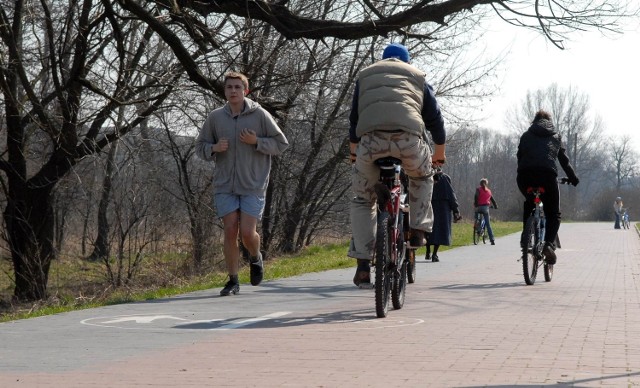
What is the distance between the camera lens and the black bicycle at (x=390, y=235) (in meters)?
8.21

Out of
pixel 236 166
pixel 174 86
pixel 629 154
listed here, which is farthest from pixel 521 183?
pixel 629 154

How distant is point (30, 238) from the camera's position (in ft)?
57.3

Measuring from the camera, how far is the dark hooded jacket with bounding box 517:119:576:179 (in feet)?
42.1

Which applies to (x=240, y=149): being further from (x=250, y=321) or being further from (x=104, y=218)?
(x=104, y=218)

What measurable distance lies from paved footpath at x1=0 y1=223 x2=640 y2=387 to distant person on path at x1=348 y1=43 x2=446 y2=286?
0.70 meters

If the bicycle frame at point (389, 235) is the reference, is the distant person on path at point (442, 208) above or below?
above

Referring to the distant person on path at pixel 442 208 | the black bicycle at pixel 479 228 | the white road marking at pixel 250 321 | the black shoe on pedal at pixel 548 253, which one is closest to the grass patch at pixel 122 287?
the distant person on path at pixel 442 208

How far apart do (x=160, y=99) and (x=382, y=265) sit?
9.17m

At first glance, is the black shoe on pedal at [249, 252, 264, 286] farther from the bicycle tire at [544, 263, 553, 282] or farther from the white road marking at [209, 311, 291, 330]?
the bicycle tire at [544, 263, 553, 282]

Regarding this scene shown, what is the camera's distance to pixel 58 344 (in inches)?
280

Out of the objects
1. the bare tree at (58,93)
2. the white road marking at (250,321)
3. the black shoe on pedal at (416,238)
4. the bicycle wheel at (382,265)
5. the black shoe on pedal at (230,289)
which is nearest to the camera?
the white road marking at (250,321)

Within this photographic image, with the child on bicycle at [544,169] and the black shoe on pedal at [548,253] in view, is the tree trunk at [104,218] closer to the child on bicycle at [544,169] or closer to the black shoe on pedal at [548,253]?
the child on bicycle at [544,169]

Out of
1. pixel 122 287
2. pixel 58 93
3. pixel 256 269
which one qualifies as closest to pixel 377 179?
pixel 256 269

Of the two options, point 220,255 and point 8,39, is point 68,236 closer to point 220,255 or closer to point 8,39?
point 220,255
